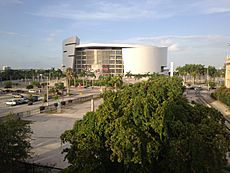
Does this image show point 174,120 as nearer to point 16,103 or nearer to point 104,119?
point 104,119

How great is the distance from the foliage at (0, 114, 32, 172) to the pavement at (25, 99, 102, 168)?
2242 mm

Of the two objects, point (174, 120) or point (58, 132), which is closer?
point (174, 120)

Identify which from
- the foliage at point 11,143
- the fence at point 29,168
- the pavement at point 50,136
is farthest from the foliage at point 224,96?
the foliage at point 11,143

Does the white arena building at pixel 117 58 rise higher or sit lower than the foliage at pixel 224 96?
higher

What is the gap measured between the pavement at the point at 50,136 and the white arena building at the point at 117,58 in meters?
118

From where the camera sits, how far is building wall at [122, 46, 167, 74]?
161m

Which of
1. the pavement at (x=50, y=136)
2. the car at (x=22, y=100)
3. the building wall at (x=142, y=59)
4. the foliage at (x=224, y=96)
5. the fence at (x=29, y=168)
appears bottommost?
the pavement at (x=50, y=136)

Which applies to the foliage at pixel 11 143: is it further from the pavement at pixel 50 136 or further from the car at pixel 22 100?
the car at pixel 22 100

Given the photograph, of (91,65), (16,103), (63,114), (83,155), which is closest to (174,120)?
(83,155)

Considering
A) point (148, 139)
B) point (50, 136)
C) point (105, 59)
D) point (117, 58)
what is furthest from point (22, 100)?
point (117, 58)

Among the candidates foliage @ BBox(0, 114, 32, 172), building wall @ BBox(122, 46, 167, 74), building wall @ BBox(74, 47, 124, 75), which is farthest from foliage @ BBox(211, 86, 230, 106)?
building wall @ BBox(74, 47, 124, 75)

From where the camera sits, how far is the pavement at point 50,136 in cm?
1973

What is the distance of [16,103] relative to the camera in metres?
50.2

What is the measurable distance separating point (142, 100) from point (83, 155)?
3.60 metres
